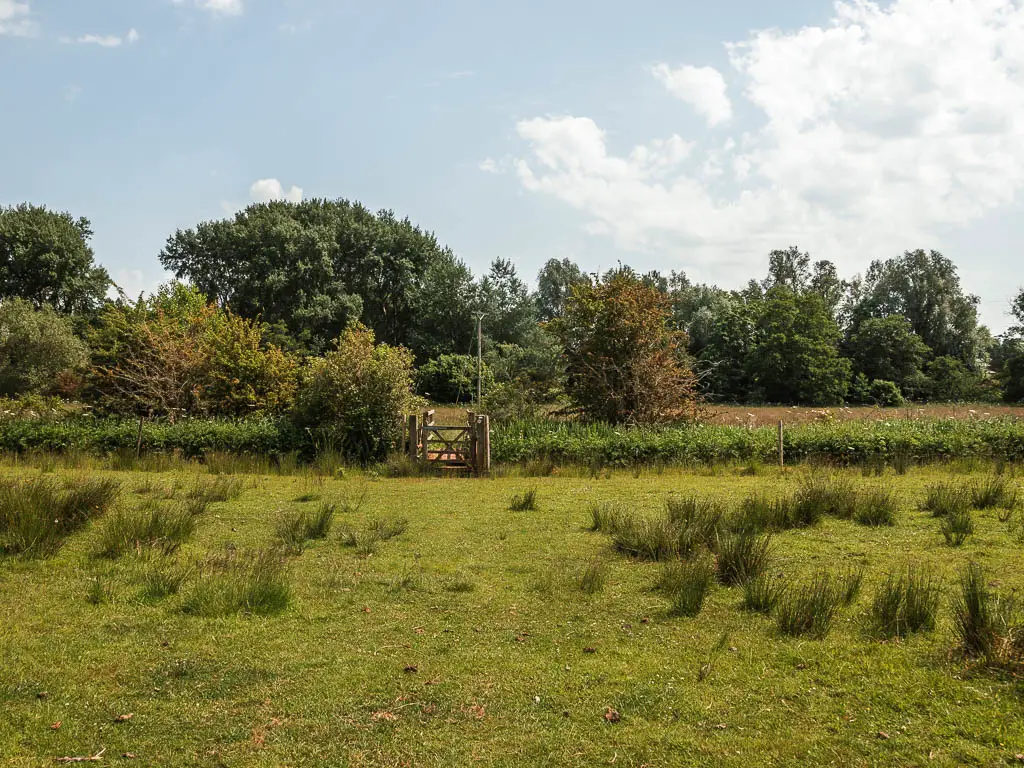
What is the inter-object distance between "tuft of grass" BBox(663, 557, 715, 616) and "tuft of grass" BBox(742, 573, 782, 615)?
0.36 meters

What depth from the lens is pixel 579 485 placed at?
1512cm

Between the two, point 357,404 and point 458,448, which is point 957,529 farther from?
point 357,404

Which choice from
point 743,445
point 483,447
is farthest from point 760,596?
point 743,445

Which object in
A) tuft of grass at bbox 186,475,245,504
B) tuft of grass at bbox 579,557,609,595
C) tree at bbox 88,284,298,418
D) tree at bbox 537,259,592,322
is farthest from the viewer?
tree at bbox 537,259,592,322

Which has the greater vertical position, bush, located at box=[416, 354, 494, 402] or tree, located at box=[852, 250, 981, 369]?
tree, located at box=[852, 250, 981, 369]

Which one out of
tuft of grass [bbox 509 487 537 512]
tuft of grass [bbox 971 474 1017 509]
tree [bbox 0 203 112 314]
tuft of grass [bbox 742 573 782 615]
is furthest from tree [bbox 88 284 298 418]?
tree [bbox 0 203 112 314]

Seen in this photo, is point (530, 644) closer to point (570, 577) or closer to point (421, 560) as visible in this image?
point (570, 577)

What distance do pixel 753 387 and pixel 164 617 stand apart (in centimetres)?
A: 5167

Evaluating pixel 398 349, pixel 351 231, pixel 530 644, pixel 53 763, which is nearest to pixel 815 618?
pixel 530 644

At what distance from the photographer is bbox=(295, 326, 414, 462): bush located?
1858 centimetres

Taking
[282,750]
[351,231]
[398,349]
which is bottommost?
[282,750]

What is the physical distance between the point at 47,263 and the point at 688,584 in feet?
191

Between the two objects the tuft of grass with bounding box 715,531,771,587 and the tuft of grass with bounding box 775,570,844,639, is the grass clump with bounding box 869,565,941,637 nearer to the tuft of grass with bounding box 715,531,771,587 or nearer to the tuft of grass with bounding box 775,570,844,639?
the tuft of grass with bounding box 775,570,844,639

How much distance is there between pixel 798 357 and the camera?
166 feet
